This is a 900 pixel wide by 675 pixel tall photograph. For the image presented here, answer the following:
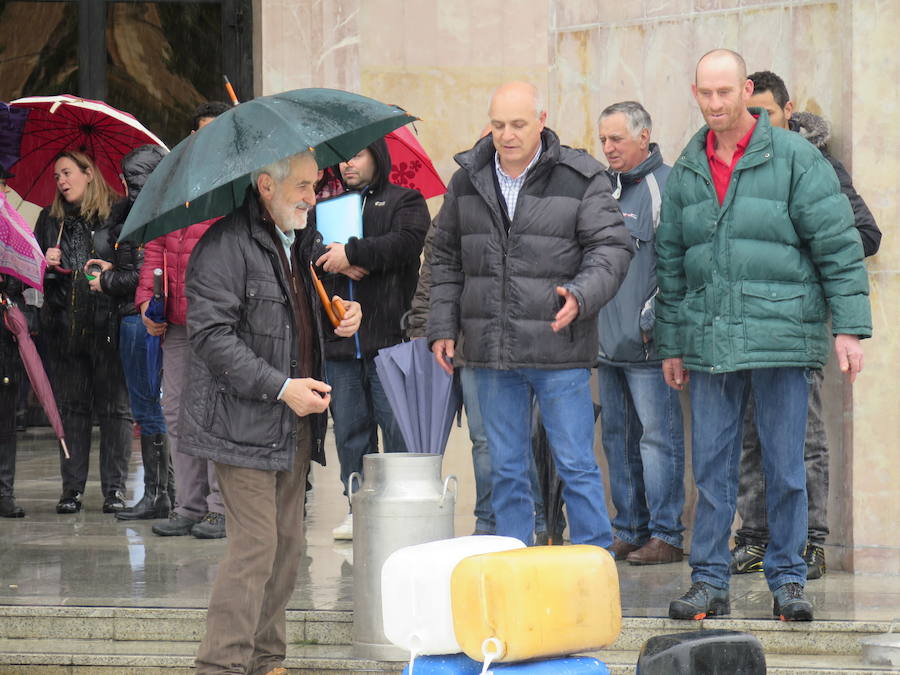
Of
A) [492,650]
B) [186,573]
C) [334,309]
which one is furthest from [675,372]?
[186,573]

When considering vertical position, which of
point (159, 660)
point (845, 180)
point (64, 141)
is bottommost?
point (159, 660)

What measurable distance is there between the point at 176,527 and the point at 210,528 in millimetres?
264

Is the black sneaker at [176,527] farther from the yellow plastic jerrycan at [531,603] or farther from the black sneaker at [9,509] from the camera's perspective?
the yellow plastic jerrycan at [531,603]

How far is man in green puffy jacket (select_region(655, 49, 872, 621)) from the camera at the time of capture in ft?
18.4

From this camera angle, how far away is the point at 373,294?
23.4 feet

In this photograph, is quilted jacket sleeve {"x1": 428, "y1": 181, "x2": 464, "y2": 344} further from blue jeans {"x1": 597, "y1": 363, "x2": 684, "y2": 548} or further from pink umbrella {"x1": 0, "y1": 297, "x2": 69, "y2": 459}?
pink umbrella {"x1": 0, "y1": 297, "x2": 69, "y2": 459}

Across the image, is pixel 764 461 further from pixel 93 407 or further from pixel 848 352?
pixel 93 407

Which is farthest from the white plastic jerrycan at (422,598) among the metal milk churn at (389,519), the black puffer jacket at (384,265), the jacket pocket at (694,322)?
the black puffer jacket at (384,265)

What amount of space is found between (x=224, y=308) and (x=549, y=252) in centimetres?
147

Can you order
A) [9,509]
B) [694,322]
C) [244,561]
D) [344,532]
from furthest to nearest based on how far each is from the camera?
[9,509] → [344,532] → [694,322] → [244,561]

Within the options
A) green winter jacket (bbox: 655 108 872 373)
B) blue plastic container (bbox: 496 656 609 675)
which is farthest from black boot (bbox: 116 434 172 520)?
blue plastic container (bbox: 496 656 609 675)

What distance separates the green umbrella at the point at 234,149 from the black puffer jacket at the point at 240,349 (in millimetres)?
172

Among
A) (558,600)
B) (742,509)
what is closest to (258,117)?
(558,600)

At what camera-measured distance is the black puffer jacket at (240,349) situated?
193 inches
